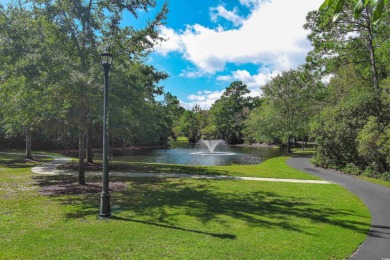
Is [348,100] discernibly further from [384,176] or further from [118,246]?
[118,246]

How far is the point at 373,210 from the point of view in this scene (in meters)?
9.17

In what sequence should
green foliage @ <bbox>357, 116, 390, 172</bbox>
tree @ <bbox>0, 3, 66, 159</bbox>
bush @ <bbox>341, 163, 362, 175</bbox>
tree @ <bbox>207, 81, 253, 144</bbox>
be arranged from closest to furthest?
tree @ <bbox>0, 3, 66, 159</bbox>, green foliage @ <bbox>357, 116, 390, 172</bbox>, bush @ <bbox>341, 163, 362, 175</bbox>, tree @ <bbox>207, 81, 253, 144</bbox>

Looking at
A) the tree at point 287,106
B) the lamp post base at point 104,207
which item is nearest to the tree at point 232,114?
the tree at point 287,106

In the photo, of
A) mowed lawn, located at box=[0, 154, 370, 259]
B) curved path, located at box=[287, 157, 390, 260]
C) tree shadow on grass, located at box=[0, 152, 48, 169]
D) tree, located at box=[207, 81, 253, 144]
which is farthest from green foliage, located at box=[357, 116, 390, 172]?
tree, located at box=[207, 81, 253, 144]

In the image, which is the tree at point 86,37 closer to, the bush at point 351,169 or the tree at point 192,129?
the bush at point 351,169

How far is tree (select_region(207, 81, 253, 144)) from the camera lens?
6738cm

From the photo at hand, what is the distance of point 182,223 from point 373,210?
6220 mm

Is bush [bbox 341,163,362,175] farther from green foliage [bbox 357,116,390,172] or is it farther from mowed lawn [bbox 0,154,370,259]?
mowed lawn [bbox 0,154,370,259]

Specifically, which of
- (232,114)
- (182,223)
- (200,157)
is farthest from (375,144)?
(232,114)

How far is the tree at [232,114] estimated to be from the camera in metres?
67.4

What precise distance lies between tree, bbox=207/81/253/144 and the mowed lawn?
2103 inches

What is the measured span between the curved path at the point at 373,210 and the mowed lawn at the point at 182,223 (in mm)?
234

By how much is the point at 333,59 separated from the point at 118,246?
66.4 ft

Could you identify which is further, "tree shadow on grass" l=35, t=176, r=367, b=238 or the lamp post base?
the lamp post base
